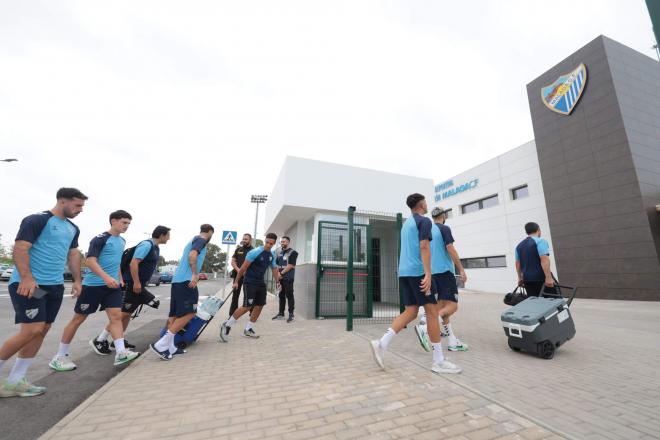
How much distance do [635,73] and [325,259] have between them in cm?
2042

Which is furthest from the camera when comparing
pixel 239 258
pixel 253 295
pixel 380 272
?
pixel 380 272

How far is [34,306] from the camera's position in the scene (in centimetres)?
262

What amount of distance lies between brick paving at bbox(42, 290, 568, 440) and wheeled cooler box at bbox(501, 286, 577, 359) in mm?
279

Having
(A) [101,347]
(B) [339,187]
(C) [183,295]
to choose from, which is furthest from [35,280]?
(B) [339,187]

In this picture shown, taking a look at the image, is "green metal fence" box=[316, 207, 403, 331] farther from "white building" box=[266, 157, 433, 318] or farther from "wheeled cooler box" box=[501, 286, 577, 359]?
"wheeled cooler box" box=[501, 286, 577, 359]

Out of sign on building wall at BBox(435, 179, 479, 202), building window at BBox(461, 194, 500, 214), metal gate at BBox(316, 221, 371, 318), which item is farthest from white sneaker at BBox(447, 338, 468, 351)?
sign on building wall at BBox(435, 179, 479, 202)

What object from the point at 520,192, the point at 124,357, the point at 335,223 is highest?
the point at 520,192

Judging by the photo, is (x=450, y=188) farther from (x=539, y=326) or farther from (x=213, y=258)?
(x=213, y=258)

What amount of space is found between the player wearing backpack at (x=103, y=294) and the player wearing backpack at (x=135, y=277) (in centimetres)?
26

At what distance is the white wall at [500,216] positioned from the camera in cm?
1834

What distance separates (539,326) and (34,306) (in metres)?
5.53

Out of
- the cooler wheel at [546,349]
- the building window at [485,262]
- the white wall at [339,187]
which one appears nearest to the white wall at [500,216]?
the building window at [485,262]

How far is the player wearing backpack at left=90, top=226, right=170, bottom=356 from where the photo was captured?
13.4ft

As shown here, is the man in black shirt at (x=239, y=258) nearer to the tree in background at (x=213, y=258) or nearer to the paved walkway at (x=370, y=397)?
the paved walkway at (x=370, y=397)
